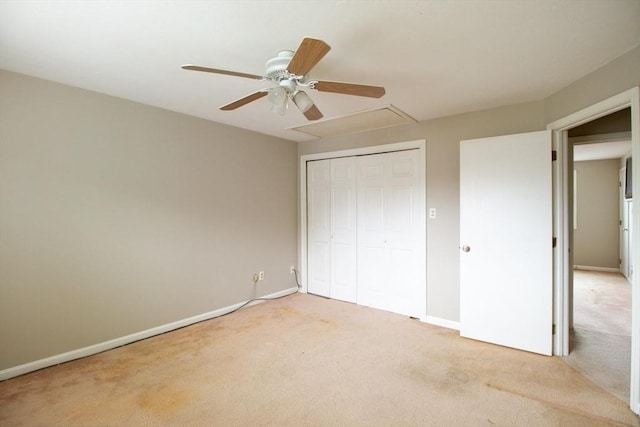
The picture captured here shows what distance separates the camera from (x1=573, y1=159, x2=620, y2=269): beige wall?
19.8 feet

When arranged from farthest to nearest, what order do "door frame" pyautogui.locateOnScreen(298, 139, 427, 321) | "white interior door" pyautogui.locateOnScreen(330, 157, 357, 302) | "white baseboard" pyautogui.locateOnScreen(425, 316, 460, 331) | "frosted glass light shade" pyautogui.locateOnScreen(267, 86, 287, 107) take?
"white interior door" pyautogui.locateOnScreen(330, 157, 357, 302) < "door frame" pyautogui.locateOnScreen(298, 139, 427, 321) < "white baseboard" pyautogui.locateOnScreen(425, 316, 460, 331) < "frosted glass light shade" pyautogui.locateOnScreen(267, 86, 287, 107)

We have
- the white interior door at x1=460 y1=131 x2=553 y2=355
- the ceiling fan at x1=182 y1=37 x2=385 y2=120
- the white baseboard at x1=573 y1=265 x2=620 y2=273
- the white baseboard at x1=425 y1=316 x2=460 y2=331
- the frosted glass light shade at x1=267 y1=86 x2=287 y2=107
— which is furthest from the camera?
the white baseboard at x1=573 y1=265 x2=620 y2=273

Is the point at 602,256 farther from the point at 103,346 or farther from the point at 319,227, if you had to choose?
the point at 103,346

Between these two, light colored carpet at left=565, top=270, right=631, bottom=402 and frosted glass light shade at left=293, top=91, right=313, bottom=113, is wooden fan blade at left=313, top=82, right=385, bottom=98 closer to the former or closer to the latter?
frosted glass light shade at left=293, top=91, right=313, bottom=113

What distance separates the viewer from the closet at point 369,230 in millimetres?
3588

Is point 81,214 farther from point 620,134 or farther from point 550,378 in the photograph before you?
point 620,134

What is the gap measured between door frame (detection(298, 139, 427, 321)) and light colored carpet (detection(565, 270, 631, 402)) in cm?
142

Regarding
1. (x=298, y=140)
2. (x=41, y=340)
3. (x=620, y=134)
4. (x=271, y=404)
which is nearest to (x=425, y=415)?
(x=271, y=404)

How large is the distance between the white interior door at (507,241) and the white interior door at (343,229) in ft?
4.85

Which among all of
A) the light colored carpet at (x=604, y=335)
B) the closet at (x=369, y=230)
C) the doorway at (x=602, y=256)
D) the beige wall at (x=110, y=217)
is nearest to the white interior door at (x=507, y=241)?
the light colored carpet at (x=604, y=335)

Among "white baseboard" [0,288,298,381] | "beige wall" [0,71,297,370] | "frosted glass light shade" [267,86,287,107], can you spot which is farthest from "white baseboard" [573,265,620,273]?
"frosted glass light shade" [267,86,287,107]

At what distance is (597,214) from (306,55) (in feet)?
24.8

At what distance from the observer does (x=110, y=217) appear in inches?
109

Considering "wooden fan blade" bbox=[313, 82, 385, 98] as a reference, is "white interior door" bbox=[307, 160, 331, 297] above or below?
below
